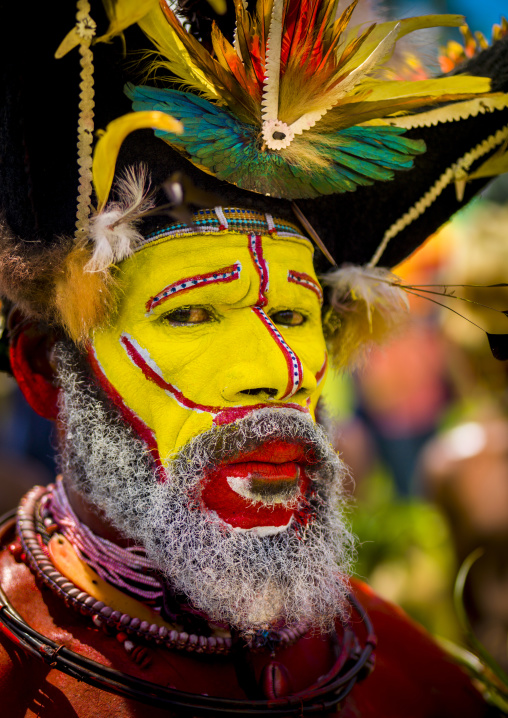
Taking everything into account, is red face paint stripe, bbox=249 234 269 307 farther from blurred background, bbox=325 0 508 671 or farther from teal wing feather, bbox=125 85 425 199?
blurred background, bbox=325 0 508 671

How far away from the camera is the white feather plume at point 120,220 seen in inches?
65.3

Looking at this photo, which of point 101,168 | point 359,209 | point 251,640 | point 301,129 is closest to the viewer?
point 101,168

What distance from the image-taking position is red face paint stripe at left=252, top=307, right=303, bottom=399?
1723 millimetres

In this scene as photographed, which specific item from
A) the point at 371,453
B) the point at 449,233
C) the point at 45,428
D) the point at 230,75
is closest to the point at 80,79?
the point at 230,75

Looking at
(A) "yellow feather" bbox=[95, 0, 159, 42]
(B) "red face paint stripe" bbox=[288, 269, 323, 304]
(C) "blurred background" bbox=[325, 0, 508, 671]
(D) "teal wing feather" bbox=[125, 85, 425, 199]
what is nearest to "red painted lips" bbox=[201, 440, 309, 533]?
(C) "blurred background" bbox=[325, 0, 508, 671]

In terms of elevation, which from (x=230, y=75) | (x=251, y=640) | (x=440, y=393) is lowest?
(x=440, y=393)

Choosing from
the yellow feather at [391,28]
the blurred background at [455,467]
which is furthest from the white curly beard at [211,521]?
the yellow feather at [391,28]

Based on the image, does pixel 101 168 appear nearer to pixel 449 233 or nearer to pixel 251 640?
pixel 251 640

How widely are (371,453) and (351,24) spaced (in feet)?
18.8

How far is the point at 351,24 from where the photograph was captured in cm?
176

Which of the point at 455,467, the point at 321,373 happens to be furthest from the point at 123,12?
the point at 455,467

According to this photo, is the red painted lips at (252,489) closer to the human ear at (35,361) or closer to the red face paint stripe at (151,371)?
the red face paint stripe at (151,371)

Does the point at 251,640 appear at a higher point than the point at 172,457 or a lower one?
lower

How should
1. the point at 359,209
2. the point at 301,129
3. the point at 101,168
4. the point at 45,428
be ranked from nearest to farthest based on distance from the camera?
the point at 101,168
the point at 301,129
the point at 359,209
the point at 45,428
